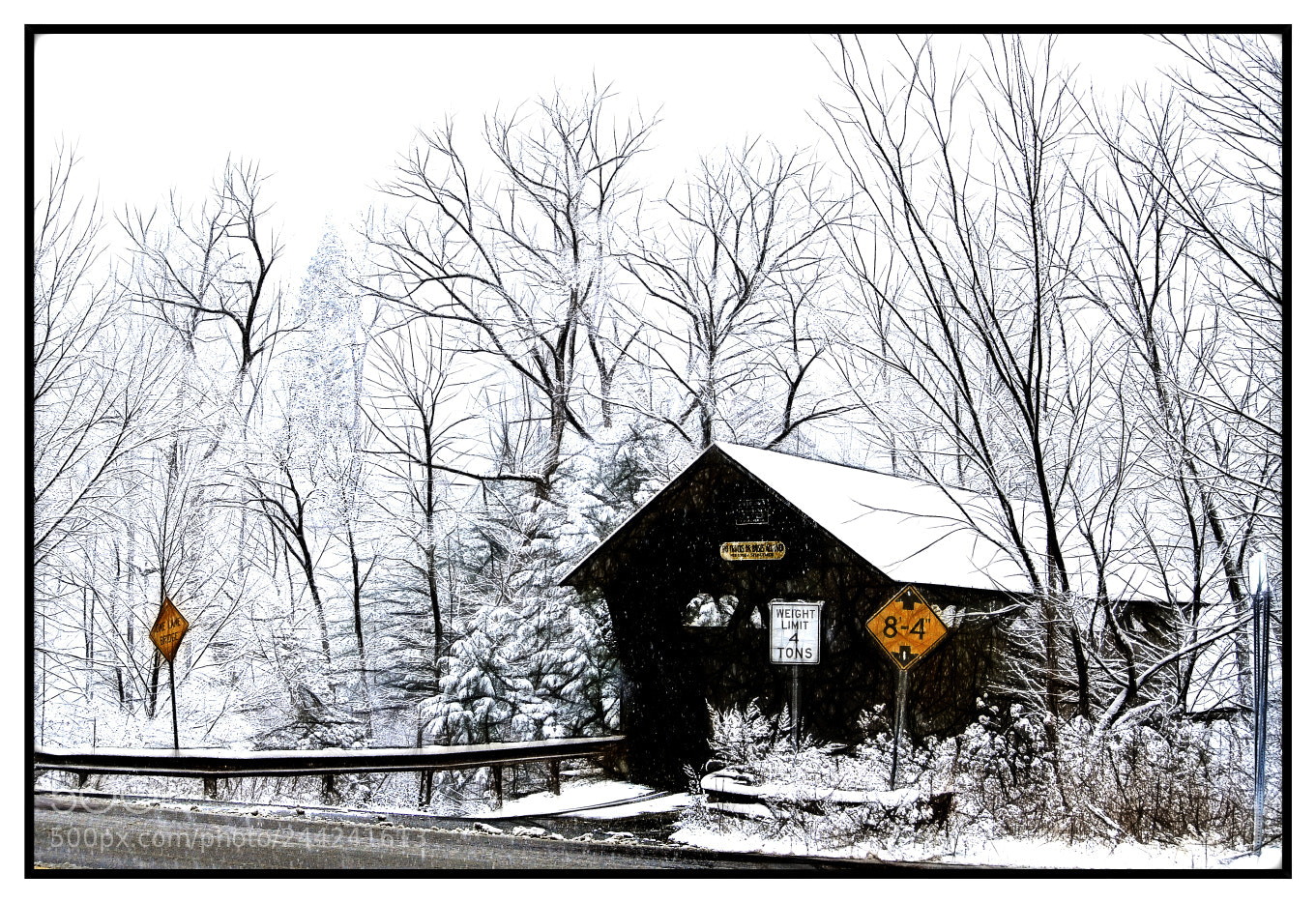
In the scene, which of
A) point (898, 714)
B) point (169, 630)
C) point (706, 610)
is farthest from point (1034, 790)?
point (169, 630)

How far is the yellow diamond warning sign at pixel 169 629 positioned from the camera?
12922 mm

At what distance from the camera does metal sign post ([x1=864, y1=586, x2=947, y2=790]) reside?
10977 mm

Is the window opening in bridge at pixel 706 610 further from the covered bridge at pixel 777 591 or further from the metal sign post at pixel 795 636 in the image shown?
the metal sign post at pixel 795 636

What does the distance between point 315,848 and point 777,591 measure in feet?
18.1

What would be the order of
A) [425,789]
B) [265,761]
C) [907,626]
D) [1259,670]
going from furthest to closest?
1. [425,789]
2. [265,761]
3. [907,626]
4. [1259,670]

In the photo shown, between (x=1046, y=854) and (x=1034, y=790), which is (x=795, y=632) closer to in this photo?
(x=1034, y=790)

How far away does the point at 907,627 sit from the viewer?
36.3 ft

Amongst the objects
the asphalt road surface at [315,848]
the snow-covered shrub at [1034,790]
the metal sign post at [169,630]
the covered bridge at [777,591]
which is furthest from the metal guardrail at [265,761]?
the snow-covered shrub at [1034,790]

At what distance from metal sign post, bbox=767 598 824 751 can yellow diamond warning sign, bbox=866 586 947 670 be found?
5.49 ft

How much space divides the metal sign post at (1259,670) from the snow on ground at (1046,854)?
0.30 meters

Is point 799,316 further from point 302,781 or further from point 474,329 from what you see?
point 302,781

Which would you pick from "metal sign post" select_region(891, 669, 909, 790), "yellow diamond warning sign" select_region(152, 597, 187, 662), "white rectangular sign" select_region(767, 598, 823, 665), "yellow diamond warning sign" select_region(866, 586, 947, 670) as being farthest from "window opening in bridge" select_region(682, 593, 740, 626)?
"yellow diamond warning sign" select_region(152, 597, 187, 662)

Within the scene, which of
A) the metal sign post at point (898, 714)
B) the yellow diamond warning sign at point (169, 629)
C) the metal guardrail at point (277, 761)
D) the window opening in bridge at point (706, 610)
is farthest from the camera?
the window opening in bridge at point (706, 610)

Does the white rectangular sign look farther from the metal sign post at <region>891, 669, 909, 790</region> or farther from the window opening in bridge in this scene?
the window opening in bridge
